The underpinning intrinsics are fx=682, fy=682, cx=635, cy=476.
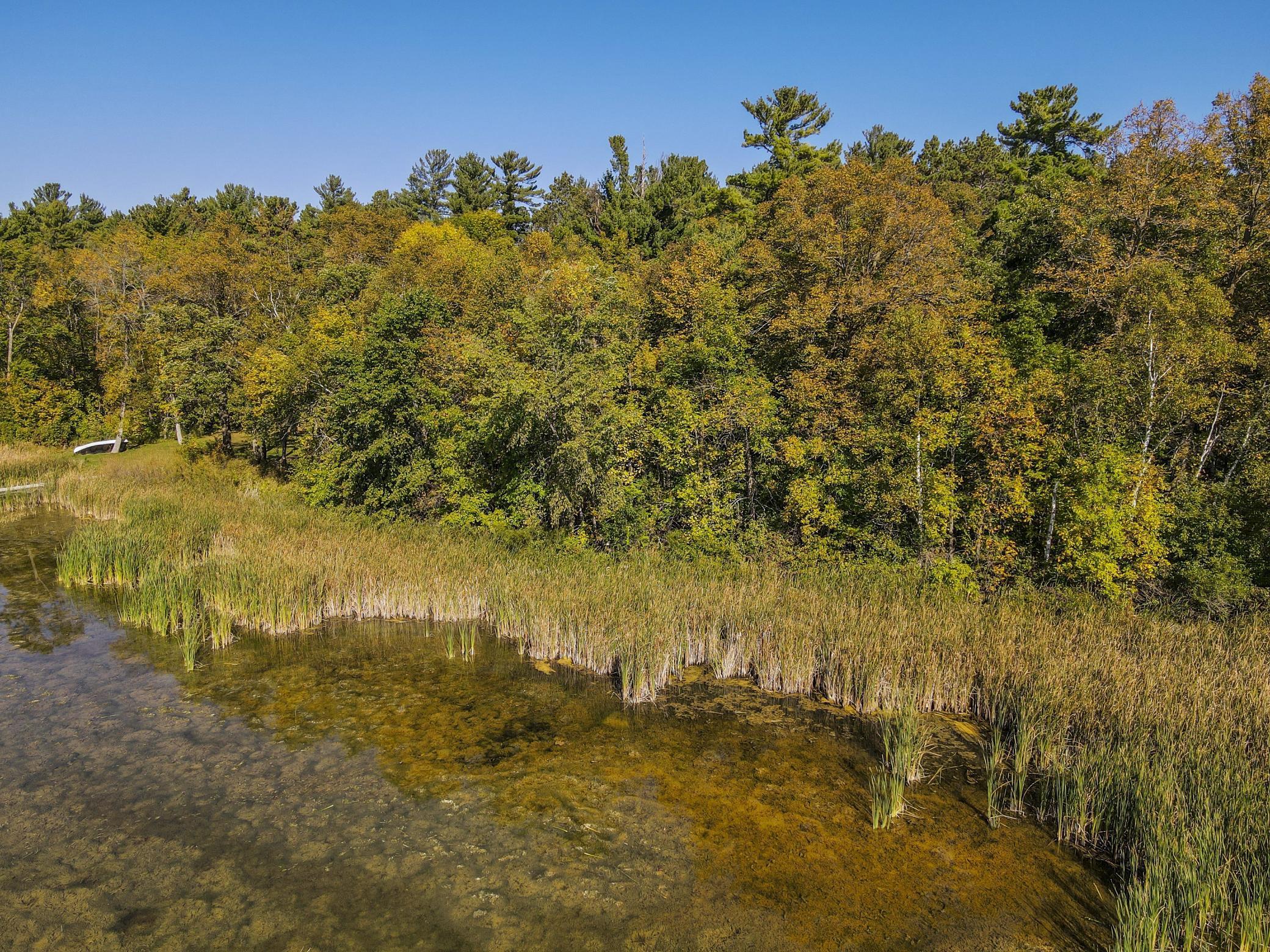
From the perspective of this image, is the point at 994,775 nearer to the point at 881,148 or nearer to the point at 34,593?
the point at 34,593

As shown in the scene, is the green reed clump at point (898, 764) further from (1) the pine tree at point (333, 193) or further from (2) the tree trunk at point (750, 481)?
(1) the pine tree at point (333, 193)

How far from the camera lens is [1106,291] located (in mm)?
17906

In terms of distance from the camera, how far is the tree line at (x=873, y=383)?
51.3 ft

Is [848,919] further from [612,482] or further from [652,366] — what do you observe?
[652,366]

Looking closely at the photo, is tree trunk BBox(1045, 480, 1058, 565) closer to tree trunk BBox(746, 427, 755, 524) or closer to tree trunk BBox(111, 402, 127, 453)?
tree trunk BBox(746, 427, 755, 524)

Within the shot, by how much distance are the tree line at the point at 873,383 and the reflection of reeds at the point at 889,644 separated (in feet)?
8.52

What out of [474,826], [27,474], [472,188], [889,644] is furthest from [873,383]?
[472,188]

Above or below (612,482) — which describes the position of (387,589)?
below

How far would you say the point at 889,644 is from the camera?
34.7ft

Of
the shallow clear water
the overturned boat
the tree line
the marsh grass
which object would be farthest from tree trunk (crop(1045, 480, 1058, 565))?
the overturned boat

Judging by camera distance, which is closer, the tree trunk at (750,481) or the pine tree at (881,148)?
the tree trunk at (750,481)

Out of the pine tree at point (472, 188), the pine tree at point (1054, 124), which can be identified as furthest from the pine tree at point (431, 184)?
the pine tree at point (1054, 124)

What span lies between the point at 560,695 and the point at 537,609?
2096mm

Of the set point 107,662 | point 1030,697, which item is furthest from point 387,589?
point 1030,697
